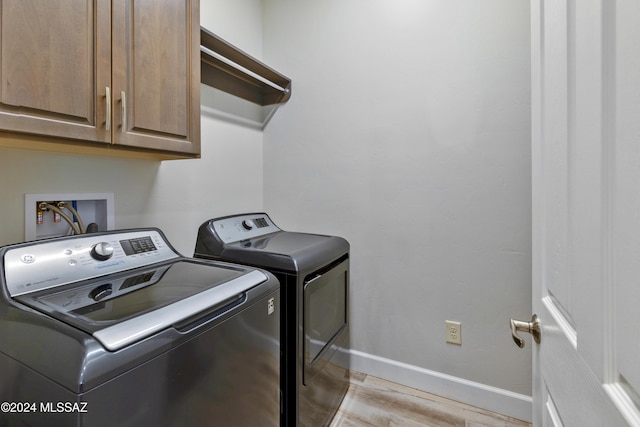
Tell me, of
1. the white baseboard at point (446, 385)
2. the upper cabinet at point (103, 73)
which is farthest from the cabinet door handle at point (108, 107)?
the white baseboard at point (446, 385)

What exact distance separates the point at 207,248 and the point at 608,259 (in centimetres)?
149

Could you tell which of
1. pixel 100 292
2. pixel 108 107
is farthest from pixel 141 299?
pixel 108 107

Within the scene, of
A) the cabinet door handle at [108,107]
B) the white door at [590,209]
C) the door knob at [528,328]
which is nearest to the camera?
the white door at [590,209]

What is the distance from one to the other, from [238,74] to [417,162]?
1244mm

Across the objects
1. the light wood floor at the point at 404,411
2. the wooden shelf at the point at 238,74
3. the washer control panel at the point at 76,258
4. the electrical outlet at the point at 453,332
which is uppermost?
the wooden shelf at the point at 238,74

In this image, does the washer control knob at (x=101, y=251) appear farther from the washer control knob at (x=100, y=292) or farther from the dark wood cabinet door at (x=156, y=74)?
the dark wood cabinet door at (x=156, y=74)

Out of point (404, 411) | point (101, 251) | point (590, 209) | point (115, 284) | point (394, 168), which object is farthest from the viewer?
point (394, 168)

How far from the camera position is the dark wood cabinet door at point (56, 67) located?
788mm

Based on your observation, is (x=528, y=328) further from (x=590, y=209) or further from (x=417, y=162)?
(x=417, y=162)

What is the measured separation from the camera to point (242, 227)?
176cm

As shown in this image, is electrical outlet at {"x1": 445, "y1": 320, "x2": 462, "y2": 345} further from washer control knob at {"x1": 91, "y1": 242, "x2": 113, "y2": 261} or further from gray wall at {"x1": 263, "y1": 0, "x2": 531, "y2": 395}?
washer control knob at {"x1": 91, "y1": 242, "x2": 113, "y2": 261}

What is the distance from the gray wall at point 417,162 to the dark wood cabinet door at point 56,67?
133 cm

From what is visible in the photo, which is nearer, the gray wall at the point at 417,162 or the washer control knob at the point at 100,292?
the washer control knob at the point at 100,292

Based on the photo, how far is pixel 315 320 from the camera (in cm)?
146
